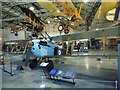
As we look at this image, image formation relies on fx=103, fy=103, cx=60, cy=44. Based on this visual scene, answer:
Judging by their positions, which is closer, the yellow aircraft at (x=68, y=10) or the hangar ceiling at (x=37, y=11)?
the yellow aircraft at (x=68, y=10)

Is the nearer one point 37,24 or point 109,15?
point 109,15

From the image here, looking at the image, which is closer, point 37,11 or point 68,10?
point 68,10

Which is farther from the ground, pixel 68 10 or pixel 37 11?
pixel 37 11

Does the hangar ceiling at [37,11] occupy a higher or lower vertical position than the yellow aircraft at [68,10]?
higher

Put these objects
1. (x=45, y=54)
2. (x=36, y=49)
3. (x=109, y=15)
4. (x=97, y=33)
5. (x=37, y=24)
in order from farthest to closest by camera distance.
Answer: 1. (x=37, y=24)
2. (x=45, y=54)
3. (x=36, y=49)
4. (x=109, y=15)
5. (x=97, y=33)

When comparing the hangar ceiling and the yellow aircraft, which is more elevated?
the hangar ceiling

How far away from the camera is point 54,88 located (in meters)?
2.98

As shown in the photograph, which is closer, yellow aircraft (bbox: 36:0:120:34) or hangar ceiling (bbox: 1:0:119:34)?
yellow aircraft (bbox: 36:0:120:34)

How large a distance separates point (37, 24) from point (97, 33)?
3885 mm

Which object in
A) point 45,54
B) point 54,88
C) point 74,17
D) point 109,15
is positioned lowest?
point 54,88

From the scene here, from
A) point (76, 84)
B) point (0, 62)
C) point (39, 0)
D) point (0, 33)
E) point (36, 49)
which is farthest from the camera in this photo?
point (0, 33)

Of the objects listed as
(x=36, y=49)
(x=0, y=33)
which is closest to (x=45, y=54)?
(x=36, y=49)

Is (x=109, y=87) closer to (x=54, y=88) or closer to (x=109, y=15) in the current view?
(x=54, y=88)

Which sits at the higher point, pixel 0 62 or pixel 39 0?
pixel 39 0
